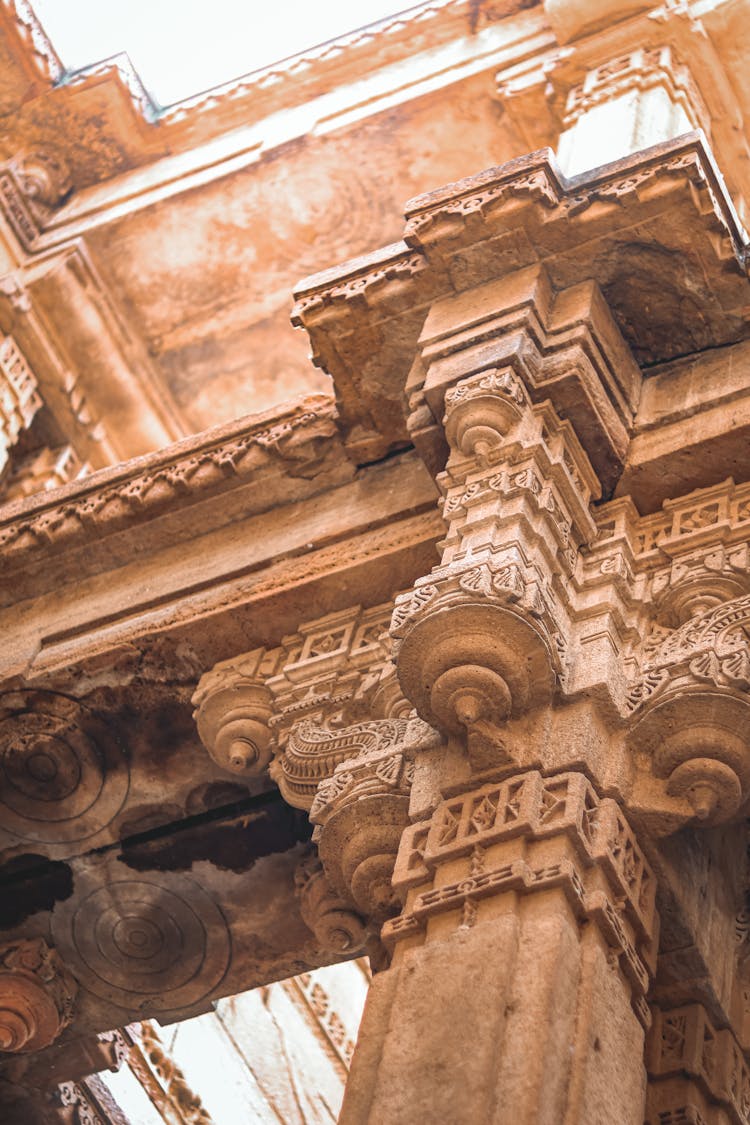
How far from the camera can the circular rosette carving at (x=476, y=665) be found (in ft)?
14.2

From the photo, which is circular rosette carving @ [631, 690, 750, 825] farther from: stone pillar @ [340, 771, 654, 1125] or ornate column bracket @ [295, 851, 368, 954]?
ornate column bracket @ [295, 851, 368, 954]

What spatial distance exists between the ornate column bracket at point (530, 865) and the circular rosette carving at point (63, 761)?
7.59ft

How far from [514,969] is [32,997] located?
129 inches

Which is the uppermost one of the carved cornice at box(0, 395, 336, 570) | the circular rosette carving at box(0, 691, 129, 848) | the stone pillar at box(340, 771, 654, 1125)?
the carved cornice at box(0, 395, 336, 570)

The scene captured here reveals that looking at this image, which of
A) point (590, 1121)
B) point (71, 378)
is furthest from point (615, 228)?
point (71, 378)

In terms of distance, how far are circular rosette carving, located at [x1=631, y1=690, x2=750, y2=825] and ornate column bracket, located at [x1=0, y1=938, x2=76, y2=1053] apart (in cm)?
312

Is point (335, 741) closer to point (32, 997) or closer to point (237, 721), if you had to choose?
point (237, 721)

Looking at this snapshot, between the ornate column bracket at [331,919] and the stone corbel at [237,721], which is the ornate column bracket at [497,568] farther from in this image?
the ornate column bracket at [331,919]

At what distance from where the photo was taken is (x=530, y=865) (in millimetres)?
3930

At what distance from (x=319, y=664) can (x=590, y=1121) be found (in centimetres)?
258

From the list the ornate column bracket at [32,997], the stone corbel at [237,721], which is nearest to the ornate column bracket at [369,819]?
the stone corbel at [237,721]

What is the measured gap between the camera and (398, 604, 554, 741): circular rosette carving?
4320mm

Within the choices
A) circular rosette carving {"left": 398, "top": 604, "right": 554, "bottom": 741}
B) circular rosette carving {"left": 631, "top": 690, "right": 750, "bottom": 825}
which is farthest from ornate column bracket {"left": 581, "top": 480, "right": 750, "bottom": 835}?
circular rosette carving {"left": 398, "top": 604, "right": 554, "bottom": 741}

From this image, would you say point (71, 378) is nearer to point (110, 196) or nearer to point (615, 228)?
point (110, 196)
